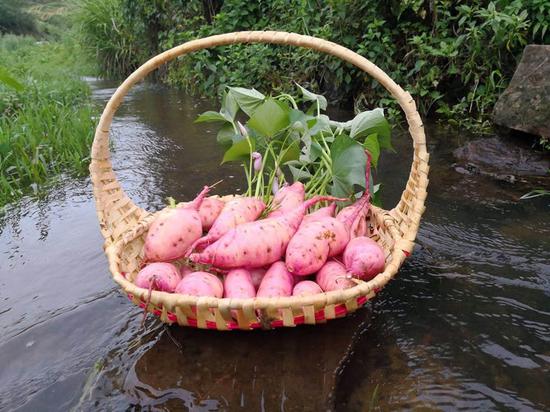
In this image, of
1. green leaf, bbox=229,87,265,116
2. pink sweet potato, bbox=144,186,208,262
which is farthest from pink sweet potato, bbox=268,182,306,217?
green leaf, bbox=229,87,265,116

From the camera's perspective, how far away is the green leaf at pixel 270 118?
1.66m

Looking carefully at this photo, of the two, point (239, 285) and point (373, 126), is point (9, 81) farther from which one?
point (373, 126)

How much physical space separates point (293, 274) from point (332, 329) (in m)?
0.20

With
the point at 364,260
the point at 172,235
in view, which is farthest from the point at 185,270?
the point at 364,260

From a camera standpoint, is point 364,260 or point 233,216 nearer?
point 364,260

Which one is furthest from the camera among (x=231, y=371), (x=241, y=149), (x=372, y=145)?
(x=241, y=149)

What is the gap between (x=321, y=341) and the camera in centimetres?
138

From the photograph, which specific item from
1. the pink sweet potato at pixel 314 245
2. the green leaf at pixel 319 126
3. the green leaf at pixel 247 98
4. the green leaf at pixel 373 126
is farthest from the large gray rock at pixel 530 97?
the pink sweet potato at pixel 314 245

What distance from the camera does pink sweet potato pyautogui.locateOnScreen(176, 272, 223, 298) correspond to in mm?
1272

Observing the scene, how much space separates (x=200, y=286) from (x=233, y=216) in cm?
32

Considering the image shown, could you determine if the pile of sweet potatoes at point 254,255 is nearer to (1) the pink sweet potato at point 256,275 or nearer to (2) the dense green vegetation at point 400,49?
(1) the pink sweet potato at point 256,275

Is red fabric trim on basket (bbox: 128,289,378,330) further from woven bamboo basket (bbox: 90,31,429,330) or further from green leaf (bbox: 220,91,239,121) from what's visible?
green leaf (bbox: 220,91,239,121)

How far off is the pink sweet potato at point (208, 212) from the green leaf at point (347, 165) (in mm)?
445

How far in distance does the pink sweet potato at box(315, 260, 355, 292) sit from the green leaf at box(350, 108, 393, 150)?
2.17 ft
